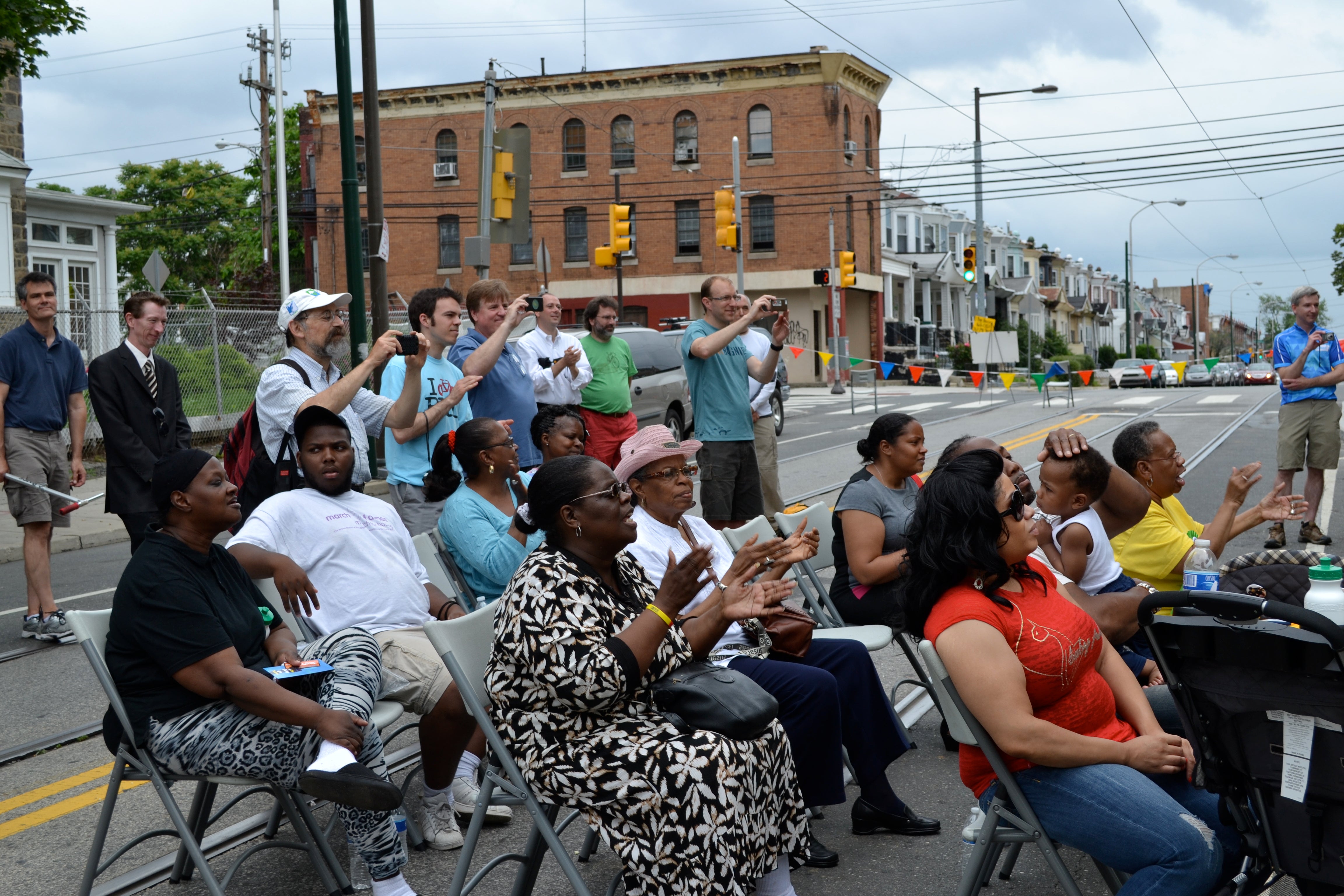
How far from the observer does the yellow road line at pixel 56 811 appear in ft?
15.0

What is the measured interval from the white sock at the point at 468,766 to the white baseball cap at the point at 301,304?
2.20 metres

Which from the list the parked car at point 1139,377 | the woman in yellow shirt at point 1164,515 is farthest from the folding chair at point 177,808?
the parked car at point 1139,377

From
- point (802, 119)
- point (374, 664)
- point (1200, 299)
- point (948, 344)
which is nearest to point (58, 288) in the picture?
point (374, 664)

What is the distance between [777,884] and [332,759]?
1.35 m

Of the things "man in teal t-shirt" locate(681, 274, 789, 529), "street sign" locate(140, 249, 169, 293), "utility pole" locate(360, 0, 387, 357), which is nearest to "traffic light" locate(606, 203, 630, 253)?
"street sign" locate(140, 249, 169, 293)

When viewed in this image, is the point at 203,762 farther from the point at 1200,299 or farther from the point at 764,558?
the point at 1200,299

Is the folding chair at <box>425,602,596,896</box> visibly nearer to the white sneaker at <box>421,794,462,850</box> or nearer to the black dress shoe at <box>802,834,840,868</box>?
the white sneaker at <box>421,794,462,850</box>

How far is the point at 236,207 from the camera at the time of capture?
59281mm

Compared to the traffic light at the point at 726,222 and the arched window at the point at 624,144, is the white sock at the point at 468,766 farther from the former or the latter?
the arched window at the point at 624,144

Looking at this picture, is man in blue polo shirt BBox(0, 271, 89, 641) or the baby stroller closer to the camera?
the baby stroller

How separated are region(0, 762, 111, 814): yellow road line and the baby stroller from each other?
172 inches

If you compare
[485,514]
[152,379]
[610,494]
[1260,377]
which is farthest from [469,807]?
[1260,377]

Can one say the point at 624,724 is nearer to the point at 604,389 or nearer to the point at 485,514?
the point at 485,514

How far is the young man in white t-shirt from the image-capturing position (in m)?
4.30
